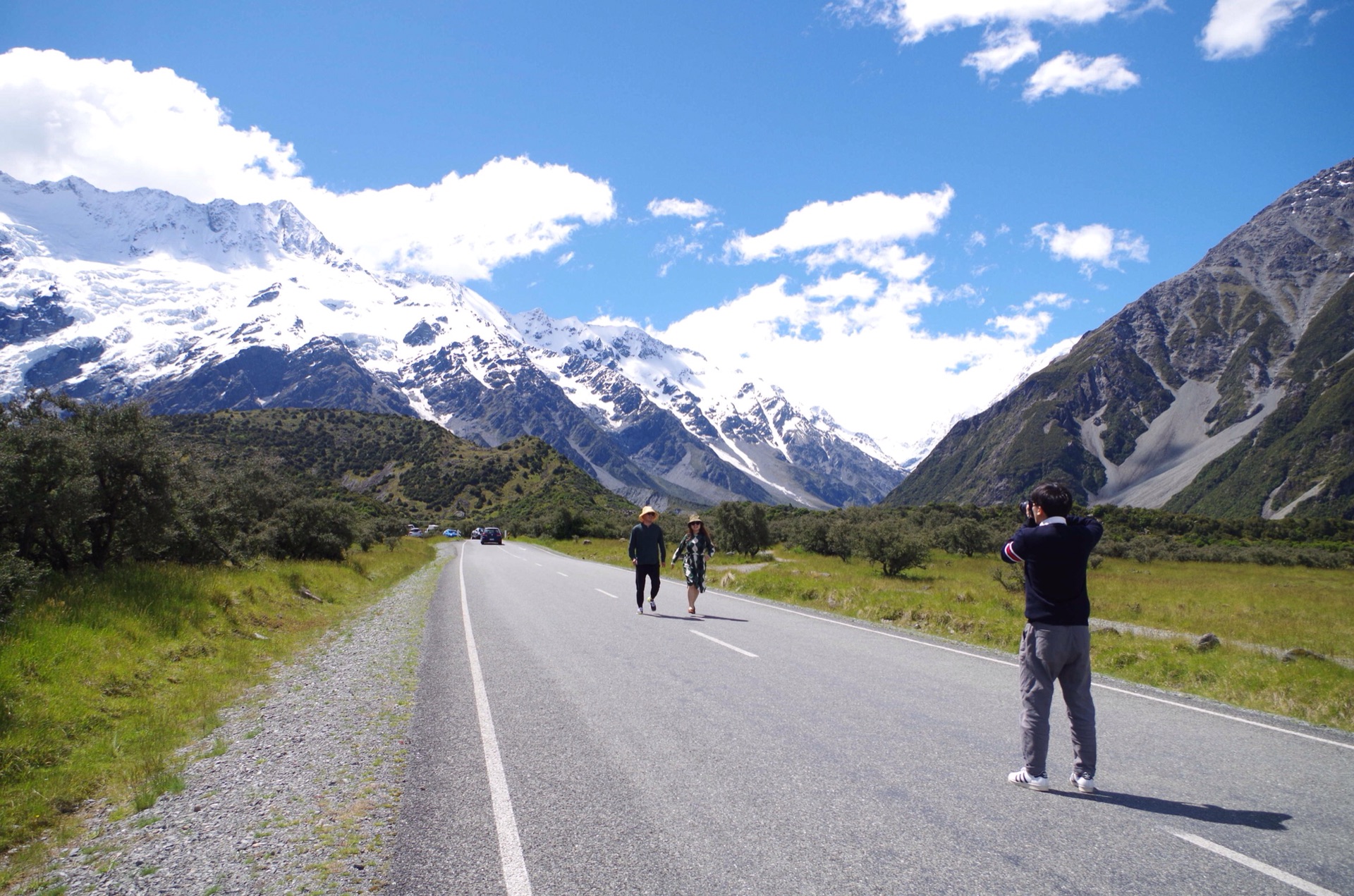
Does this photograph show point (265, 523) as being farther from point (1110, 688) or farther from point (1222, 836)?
point (1222, 836)

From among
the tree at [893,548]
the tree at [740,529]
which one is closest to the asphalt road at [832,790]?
the tree at [893,548]

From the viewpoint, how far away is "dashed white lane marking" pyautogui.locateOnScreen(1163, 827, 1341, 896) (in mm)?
3908

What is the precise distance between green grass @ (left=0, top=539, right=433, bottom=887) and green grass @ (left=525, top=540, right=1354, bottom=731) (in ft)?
39.4

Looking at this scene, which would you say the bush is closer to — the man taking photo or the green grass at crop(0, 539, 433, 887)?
the green grass at crop(0, 539, 433, 887)

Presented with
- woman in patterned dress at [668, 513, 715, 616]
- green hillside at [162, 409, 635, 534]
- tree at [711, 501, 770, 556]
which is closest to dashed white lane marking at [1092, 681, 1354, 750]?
woman in patterned dress at [668, 513, 715, 616]

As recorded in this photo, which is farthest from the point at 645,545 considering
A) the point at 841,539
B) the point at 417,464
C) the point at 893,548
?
the point at 417,464

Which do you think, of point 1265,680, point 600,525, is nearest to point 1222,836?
point 1265,680

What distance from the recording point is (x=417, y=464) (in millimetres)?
153500

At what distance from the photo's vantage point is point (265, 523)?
23.4 meters

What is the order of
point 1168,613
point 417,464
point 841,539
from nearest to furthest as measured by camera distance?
point 1168,613, point 841,539, point 417,464

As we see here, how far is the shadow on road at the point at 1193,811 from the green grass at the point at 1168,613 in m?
4.70

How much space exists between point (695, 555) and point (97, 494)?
11050 millimetres

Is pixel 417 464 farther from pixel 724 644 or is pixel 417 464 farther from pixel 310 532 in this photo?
pixel 724 644

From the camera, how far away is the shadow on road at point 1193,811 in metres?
4.88
